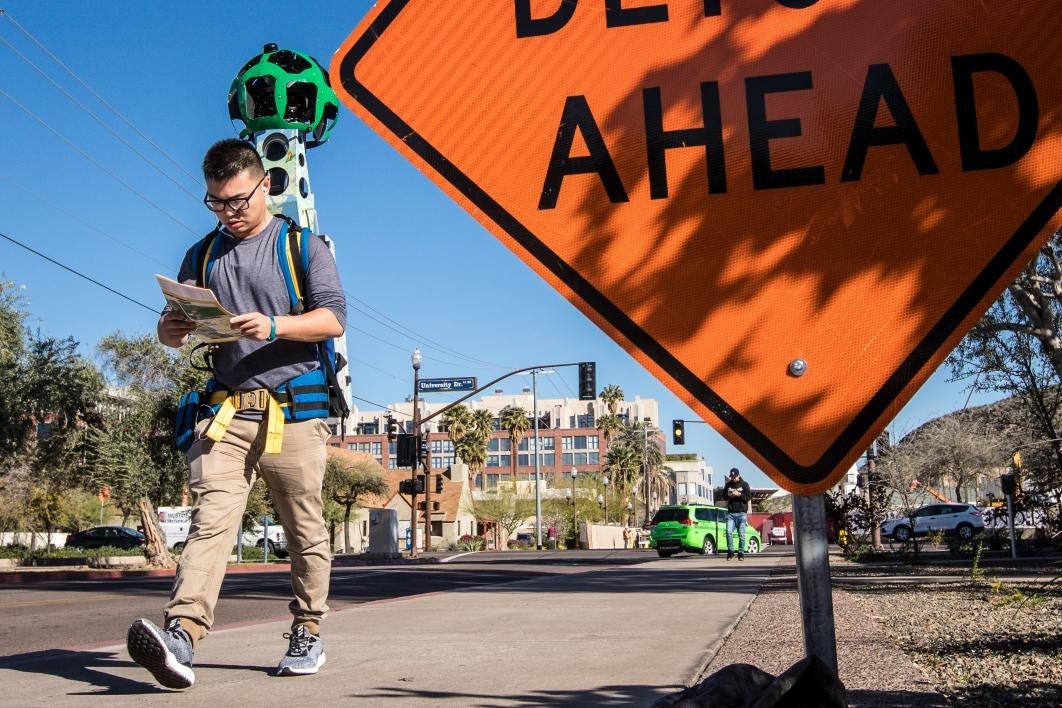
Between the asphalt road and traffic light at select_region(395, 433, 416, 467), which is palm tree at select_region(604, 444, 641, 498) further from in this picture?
the asphalt road

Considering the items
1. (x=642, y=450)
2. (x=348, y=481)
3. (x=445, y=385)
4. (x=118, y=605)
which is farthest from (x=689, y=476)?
(x=118, y=605)

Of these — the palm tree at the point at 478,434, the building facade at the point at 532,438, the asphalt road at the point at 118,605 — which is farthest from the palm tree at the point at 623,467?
the asphalt road at the point at 118,605

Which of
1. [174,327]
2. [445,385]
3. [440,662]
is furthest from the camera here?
[445,385]

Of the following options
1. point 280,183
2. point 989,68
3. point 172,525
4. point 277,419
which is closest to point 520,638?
point 277,419

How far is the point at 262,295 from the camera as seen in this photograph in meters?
4.01

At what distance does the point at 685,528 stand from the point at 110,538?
92.5 feet

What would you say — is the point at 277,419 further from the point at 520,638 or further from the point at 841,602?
the point at 841,602

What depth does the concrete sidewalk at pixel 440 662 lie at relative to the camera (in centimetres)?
367

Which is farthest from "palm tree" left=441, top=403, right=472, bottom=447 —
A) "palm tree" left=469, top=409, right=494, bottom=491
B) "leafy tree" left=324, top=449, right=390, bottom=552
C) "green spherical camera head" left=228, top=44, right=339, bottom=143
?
"green spherical camera head" left=228, top=44, right=339, bottom=143

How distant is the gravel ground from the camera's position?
11.9 ft

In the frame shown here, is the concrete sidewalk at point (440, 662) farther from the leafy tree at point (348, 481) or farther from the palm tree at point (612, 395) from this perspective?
the palm tree at point (612, 395)

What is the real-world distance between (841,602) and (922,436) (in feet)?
111

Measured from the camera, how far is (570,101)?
2305 mm

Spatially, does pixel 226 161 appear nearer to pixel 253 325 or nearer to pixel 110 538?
pixel 253 325
